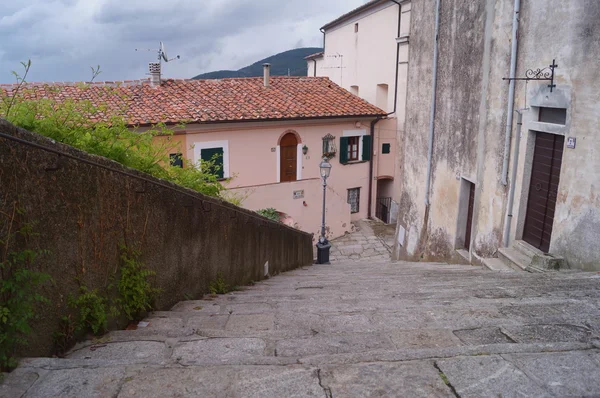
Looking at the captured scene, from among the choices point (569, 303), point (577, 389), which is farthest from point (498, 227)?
point (577, 389)

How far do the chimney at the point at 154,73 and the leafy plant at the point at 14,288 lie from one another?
17.4 meters

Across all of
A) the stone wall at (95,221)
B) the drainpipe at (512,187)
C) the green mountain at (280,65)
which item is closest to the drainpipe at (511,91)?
the drainpipe at (512,187)

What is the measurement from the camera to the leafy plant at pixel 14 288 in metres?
2.60

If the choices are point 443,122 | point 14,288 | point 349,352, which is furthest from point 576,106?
point 14,288

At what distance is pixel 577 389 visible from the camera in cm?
260

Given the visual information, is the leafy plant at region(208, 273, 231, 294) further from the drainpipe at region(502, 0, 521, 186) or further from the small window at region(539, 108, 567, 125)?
the drainpipe at region(502, 0, 521, 186)

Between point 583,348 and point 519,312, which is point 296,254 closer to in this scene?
point 519,312

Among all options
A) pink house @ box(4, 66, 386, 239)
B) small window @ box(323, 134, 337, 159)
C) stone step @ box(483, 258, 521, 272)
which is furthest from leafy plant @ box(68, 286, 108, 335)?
small window @ box(323, 134, 337, 159)

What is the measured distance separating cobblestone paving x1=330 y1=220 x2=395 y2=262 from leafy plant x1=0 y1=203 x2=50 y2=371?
1636 centimetres

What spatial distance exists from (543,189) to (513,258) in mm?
1204

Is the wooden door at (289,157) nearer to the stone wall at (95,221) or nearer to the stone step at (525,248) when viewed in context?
the stone step at (525,248)

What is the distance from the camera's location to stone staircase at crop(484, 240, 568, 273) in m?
7.16

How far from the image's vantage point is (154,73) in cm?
1908

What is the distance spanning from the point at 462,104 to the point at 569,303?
24.2 ft
